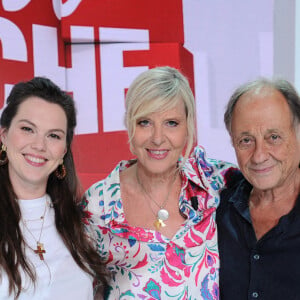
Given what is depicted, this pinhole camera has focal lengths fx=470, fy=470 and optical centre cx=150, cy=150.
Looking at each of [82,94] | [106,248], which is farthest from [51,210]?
[82,94]

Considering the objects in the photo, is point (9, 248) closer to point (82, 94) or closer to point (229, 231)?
point (229, 231)

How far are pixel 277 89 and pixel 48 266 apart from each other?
1.16 m

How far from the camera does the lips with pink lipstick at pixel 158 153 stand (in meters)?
2.05

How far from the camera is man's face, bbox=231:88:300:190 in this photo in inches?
74.7

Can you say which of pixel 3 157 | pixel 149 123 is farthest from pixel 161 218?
pixel 3 157

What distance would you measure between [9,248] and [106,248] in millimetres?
430

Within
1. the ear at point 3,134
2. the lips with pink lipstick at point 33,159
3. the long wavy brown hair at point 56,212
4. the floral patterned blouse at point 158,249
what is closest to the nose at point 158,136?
the floral patterned blouse at point 158,249

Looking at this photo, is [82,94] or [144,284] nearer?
[144,284]

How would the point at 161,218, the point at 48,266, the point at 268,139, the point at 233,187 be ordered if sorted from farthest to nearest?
the point at 233,187 < the point at 161,218 < the point at 268,139 < the point at 48,266

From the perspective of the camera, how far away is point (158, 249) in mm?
1928

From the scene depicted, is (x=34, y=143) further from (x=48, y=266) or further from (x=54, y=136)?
(x=48, y=266)

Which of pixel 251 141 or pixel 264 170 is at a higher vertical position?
pixel 251 141

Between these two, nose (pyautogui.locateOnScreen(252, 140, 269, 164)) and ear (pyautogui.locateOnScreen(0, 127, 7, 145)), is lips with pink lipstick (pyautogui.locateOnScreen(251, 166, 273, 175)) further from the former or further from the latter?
ear (pyautogui.locateOnScreen(0, 127, 7, 145))

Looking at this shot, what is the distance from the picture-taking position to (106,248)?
2.02 m
